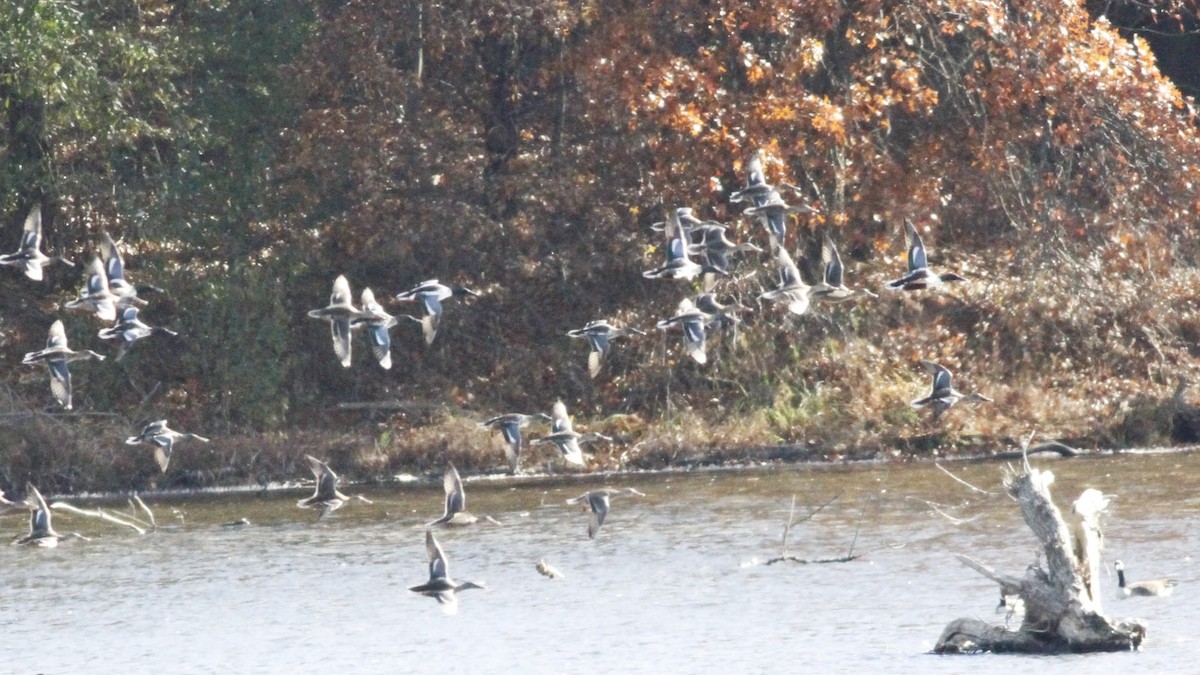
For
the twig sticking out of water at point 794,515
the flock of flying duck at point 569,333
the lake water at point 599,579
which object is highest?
the flock of flying duck at point 569,333

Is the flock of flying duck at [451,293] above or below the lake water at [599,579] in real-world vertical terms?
above

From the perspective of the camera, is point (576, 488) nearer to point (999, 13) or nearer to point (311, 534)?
point (311, 534)

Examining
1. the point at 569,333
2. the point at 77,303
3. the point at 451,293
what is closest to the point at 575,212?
the point at 451,293

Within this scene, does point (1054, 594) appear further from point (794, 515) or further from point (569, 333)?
point (794, 515)

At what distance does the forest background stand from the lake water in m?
1.93

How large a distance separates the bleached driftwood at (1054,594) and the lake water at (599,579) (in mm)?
145

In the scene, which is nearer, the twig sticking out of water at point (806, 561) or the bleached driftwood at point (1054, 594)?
the bleached driftwood at point (1054, 594)

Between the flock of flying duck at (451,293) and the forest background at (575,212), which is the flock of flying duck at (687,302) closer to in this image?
the flock of flying duck at (451,293)

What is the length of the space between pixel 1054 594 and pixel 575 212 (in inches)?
566

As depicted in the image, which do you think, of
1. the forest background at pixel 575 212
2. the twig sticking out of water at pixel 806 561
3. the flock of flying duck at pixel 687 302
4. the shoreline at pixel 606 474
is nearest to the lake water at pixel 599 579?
the twig sticking out of water at pixel 806 561

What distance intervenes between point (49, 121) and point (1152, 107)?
14218 millimetres

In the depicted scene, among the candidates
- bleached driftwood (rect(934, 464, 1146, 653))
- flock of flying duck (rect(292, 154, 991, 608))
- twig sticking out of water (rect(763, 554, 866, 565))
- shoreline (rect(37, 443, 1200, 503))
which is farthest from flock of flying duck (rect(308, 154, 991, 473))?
shoreline (rect(37, 443, 1200, 503))

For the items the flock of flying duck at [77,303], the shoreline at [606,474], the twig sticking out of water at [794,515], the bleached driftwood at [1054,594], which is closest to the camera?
the bleached driftwood at [1054,594]

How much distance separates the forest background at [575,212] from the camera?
2558 cm
